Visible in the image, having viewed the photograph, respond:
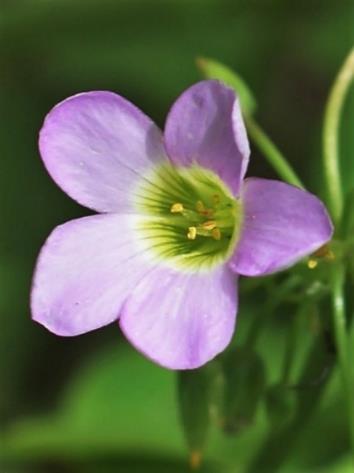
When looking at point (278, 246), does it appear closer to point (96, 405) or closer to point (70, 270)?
point (70, 270)

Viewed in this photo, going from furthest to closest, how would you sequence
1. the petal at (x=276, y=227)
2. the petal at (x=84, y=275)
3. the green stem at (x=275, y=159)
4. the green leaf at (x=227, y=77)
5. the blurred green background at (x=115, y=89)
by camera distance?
the blurred green background at (x=115, y=89)
the green leaf at (x=227, y=77)
the green stem at (x=275, y=159)
the petal at (x=84, y=275)
the petal at (x=276, y=227)

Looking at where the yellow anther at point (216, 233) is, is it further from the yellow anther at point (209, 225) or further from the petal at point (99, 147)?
the petal at point (99, 147)

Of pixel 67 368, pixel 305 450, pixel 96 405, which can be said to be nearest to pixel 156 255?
pixel 305 450

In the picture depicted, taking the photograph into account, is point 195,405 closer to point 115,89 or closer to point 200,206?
point 200,206

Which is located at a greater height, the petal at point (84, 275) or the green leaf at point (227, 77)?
the green leaf at point (227, 77)

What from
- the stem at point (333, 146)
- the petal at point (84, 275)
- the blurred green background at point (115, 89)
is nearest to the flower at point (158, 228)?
the petal at point (84, 275)

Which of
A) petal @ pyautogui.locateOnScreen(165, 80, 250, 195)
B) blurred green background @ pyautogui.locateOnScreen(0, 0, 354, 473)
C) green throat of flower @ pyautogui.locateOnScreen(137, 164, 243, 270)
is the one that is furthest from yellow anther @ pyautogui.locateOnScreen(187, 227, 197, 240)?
blurred green background @ pyautogui.locateOnScreen(0, 0, 354, 473)

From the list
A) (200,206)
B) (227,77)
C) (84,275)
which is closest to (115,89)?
(227,77)

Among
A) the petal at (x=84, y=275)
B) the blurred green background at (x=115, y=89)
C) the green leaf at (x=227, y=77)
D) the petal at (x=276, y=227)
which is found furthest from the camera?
the blurred green background at (x=115, y=89)
